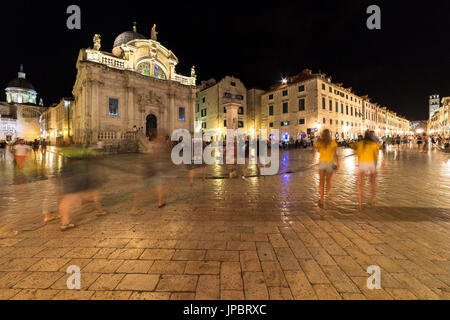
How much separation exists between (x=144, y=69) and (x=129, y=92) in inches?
200

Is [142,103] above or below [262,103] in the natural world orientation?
below

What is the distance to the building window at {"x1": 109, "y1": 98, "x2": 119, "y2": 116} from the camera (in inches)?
1048

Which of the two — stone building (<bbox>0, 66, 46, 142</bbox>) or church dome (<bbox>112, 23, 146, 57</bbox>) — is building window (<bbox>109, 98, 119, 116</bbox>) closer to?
church dome (<bbox>112, 23, 146, 57</bbox>)

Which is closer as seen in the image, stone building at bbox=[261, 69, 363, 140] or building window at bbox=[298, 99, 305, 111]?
stone building at bbox=[261, 69, 363, 140]

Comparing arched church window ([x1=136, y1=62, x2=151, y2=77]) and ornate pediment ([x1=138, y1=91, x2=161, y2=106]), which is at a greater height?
arched church window ([x1=136, y1=62, x2=151, y2=77])

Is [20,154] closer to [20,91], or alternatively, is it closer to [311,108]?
[311,108]

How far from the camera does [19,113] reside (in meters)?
61.9

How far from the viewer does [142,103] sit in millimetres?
28922

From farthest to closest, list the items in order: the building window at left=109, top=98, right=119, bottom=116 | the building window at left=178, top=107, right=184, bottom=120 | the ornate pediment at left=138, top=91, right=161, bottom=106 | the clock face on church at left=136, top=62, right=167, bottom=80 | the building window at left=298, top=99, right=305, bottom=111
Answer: the building window at left=298, top=99, right=305, bottom=111
the building window at left=178, top=107, right=184, bottom=120
the clock face on church at left=136, top=62, right=167, bottom=80
the ornate pediment at left=138, top=91, right=161, bottom=106
the building window at left=109, top=98, right=119, bottom=116

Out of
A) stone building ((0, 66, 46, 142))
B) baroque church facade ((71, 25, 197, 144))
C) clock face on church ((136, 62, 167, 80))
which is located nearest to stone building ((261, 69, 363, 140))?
baroque church facade ((71, 25, 197, 144))
